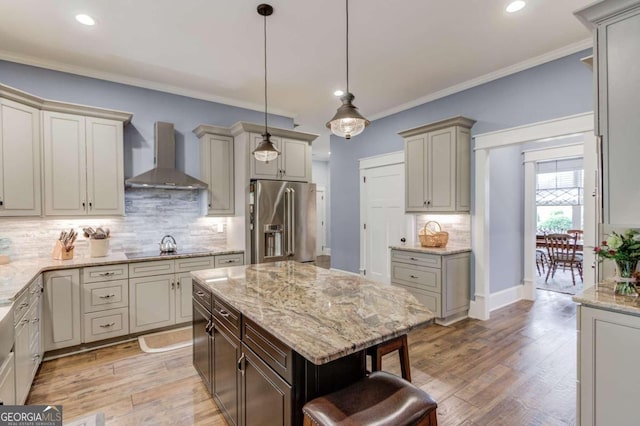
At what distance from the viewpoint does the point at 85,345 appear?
3.15 m

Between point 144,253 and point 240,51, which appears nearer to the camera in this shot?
point 240,51

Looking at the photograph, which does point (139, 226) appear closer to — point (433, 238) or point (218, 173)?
point (218, 173)

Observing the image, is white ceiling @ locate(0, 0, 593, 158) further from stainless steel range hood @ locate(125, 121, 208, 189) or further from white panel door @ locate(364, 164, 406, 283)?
white panel door @ locate(364, 164, 406, 283)

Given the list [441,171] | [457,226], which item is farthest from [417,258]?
[441,171]

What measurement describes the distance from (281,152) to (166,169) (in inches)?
58.4

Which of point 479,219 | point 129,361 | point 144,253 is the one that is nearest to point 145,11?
point 144,253

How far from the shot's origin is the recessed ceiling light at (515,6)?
8.22 ft

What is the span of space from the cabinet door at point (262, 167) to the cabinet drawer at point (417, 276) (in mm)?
2080

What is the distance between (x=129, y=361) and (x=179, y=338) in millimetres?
552

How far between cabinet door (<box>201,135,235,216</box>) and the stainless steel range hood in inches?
8.6

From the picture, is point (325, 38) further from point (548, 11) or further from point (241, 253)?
point (241, 253)

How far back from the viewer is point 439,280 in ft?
12.3

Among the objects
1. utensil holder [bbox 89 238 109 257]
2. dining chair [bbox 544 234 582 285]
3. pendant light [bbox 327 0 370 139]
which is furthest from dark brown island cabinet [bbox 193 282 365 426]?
dining chair [bbox 544 234 582 285]

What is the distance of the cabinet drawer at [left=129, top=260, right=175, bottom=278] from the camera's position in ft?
11.0
